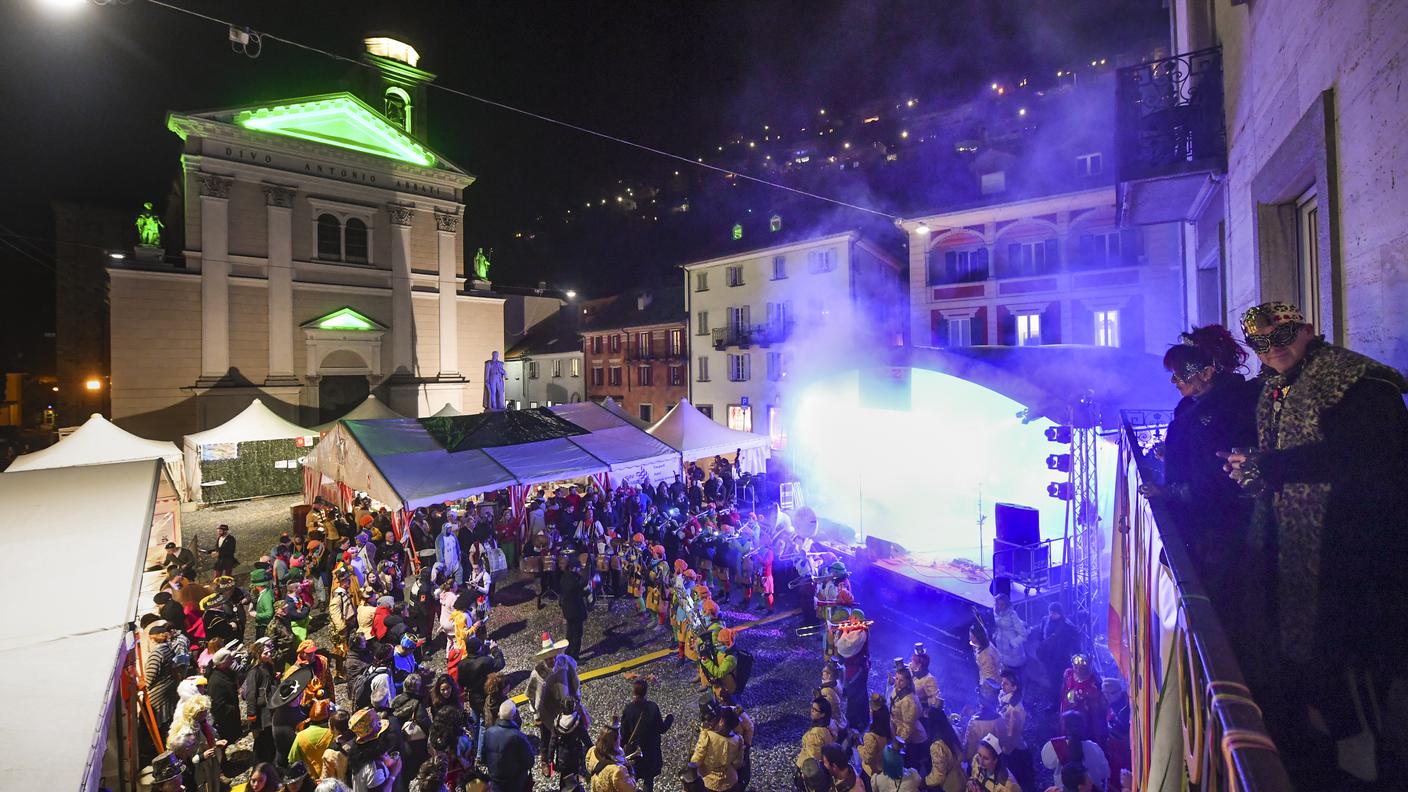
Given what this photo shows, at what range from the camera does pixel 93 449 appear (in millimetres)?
15062

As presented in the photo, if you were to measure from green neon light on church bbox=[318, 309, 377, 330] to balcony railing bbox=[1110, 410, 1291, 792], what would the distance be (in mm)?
30981

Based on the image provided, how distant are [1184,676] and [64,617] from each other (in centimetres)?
614

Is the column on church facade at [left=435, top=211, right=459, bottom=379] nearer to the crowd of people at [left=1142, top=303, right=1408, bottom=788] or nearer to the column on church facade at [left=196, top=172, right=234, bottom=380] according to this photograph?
the column on church facade at [left=196, top=172, right=234, bottom=380]

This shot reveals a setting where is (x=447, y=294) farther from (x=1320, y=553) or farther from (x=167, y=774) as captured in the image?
(x=1320, y=553)

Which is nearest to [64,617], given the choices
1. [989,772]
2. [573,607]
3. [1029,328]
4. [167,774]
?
[167,774]

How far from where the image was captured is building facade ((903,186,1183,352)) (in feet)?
66.1

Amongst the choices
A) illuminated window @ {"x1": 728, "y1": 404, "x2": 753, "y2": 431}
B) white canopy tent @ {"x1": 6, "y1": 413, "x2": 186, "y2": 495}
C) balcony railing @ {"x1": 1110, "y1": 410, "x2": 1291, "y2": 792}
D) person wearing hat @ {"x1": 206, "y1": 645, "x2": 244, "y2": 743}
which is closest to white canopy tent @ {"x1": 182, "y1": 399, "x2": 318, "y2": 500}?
white canopy tent @ {"x1": 6, "y1": 413, "x2": 186, "y2": 495}

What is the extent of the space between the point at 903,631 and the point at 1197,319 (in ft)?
21.0

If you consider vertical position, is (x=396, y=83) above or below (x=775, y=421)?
above

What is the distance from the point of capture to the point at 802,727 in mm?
7320

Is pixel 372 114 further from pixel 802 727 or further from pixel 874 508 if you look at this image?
pixel 802 727

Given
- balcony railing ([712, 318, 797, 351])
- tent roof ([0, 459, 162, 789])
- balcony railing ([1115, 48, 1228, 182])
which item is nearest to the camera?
tent roof ([0, 459, 162, 789])

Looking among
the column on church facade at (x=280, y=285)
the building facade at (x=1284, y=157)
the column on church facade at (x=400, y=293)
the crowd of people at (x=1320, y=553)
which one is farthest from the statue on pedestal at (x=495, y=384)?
the crowd of people at (x=1320, y=553)

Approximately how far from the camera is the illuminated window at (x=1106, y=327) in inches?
824
